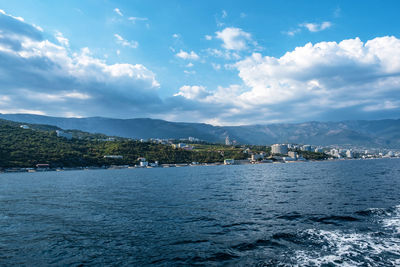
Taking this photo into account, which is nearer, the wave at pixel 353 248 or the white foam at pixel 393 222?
the wave at pixel 353 248

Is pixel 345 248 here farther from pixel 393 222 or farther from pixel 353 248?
pixel 393 222

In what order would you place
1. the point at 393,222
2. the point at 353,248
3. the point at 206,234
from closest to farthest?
the point at 353,248, the point at 206,234, the point at 393,222

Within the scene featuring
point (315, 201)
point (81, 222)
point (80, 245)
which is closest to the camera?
point (80, 245)

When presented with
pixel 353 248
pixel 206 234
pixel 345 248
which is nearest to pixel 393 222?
pixel 353 248

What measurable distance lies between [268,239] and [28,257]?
1921 cm

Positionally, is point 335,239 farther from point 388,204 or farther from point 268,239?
point 388,204

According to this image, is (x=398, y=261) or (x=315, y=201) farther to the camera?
(x=315, y=201)

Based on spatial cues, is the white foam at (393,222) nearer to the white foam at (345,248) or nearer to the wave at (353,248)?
the wave at (353,248)

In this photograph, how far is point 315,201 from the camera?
38562 mm

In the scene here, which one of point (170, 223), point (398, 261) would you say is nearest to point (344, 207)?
point (398, 261)

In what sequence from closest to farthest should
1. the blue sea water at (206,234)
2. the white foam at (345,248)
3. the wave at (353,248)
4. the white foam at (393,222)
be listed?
the wave at (353,248)
the white foam at (345,248)
the blue sea water at (206,234)
the white foam at (393,222)

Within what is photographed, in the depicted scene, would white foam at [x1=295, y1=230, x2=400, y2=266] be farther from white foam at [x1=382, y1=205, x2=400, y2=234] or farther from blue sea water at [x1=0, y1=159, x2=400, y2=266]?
white foam at [x1=382, y1=205, x2=400, y2=234]


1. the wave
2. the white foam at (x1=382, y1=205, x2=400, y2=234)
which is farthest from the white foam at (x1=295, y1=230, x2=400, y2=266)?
the white foam at (x1=382, y1=205, x2=400, y2=234)

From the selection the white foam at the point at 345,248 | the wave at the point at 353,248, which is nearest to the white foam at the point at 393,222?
the wave at the point at 353,248
